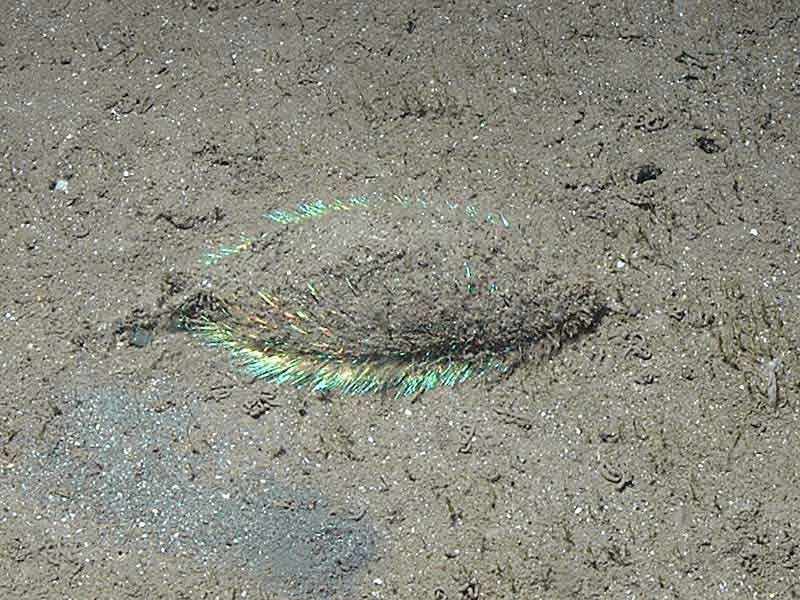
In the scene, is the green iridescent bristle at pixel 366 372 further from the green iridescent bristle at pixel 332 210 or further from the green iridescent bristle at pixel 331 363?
the green iridescent bristle at pixel 332 210

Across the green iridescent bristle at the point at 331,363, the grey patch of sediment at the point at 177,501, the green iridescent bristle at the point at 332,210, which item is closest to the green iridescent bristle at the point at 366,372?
the green iridescent bristle at the point at 331,363

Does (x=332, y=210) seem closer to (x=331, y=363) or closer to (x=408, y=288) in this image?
(x=408, y=288)

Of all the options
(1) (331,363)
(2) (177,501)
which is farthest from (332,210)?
(2) (177,501)

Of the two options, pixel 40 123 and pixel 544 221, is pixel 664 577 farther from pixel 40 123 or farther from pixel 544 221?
pixel 40 123

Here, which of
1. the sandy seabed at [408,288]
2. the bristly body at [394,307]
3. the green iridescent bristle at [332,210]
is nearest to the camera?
the sandy seabed at [408,288]

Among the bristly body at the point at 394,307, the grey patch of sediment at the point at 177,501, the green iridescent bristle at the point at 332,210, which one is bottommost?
the grey patch of sediment at the point at 177,501

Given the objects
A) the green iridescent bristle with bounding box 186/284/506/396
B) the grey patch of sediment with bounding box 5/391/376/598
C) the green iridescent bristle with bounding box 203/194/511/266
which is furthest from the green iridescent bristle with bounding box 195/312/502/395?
the green iridescent bristle with bounding box 203/194/511/266
